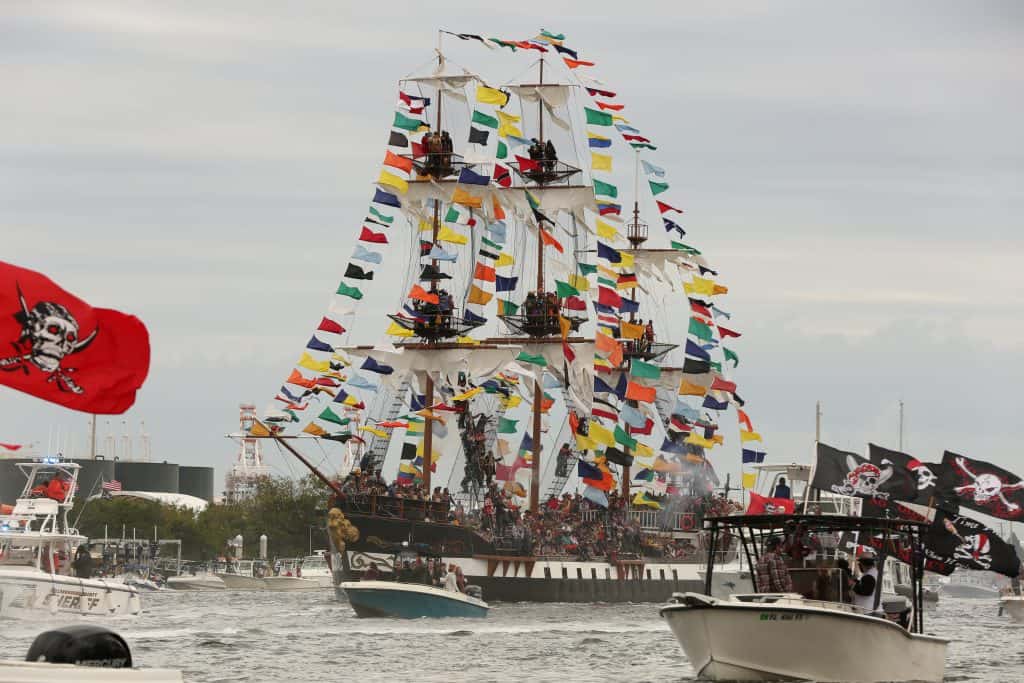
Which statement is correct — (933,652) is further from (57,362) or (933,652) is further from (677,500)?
(677,500)

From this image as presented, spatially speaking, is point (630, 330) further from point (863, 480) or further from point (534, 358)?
point (863, 480)

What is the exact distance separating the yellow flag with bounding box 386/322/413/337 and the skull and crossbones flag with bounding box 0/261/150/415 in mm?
86107

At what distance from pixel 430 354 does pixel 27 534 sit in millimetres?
44473

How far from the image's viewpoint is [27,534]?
7081 cm

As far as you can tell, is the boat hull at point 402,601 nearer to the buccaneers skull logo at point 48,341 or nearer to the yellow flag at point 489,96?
the yellow flag at point 489,96

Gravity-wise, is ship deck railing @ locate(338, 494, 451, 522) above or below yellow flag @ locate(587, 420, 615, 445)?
below

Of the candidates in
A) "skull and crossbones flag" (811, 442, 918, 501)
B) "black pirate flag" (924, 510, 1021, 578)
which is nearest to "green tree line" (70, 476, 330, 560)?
"skull and crossbones flag" (811, 442, 918, 501)

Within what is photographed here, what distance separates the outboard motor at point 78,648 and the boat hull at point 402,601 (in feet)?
156

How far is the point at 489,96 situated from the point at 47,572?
4731cm

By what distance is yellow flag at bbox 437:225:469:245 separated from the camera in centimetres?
11156

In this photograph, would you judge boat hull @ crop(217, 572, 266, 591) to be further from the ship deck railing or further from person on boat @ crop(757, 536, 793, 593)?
person on boat @ crop(757, 536, 793, 593)

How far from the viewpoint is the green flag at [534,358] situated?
363 ft

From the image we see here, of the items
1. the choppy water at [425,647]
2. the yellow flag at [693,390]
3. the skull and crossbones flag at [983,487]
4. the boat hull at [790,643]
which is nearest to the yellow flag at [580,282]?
the yellow flag at [693,390]

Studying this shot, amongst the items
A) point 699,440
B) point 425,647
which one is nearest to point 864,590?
point 425,647
